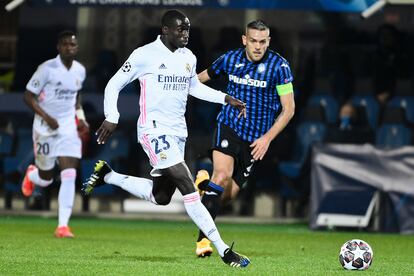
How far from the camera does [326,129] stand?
18.3m

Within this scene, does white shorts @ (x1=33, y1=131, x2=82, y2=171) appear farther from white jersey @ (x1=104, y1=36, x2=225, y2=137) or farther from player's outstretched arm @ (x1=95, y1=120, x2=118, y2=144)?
player's outstretched arm @ (x1=95, y1=120, x2=118, y2=144)

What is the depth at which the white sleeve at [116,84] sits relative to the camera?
1027 cm

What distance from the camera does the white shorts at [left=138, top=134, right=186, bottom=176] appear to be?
1045 centimetres

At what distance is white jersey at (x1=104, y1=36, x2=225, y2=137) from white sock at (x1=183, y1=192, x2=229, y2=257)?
0.69 metres

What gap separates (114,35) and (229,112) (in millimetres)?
7106

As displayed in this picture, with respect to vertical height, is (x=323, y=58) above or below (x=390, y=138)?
above

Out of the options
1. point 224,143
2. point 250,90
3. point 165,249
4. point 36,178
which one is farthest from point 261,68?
point 36,178

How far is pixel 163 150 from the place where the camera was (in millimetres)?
10484

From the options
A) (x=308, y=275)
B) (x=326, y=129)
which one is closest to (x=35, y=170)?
(x=326, y=129)

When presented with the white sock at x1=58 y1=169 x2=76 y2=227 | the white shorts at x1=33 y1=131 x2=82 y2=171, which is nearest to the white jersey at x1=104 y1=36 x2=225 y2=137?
the white sock at x1=58 y1=169 x2=76 y2=227

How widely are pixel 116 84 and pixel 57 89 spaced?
419 centimetres

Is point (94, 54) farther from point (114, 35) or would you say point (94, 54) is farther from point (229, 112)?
point (229, 112)

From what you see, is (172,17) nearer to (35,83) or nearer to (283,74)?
(283,74)

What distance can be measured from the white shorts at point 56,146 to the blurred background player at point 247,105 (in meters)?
2.74
